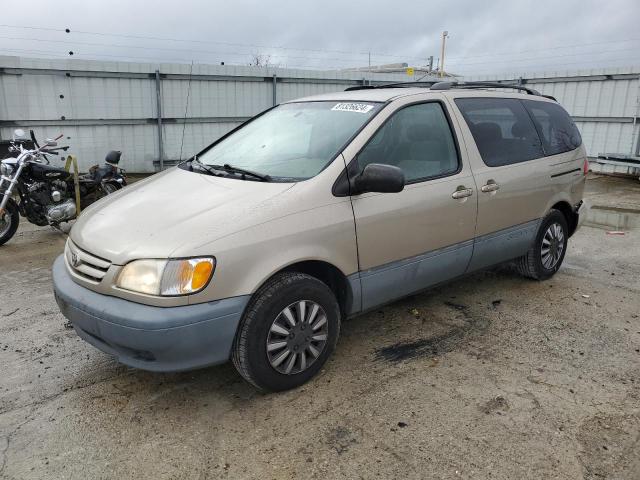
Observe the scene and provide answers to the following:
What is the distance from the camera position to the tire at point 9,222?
242 inches

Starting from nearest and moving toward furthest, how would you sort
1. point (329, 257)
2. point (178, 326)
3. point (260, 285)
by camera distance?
point (178, 326) → point (260, 285) → point (329, 257)

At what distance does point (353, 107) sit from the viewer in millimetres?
3584

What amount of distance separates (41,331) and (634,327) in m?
4.45

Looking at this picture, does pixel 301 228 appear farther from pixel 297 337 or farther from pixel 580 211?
pixel 580 211

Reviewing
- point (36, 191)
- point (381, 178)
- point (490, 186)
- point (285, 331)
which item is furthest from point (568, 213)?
point (36, 191)

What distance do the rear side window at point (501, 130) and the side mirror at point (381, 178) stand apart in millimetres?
1236

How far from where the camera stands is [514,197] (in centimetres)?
417

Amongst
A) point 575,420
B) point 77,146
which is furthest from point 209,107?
point 575,420

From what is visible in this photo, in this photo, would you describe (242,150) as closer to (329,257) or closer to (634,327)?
(329,257)

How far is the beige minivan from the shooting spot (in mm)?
2596

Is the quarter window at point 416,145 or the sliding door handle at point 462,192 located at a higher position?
the quarter window at point 416,145

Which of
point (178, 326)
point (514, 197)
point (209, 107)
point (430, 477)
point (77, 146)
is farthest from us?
point (209, 107)

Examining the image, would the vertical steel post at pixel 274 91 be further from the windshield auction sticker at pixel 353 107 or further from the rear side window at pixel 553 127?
the windshield auction sticker at pixel 353 107

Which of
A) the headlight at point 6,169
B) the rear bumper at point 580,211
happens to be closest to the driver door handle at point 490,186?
the rear bumper at point 580,211
